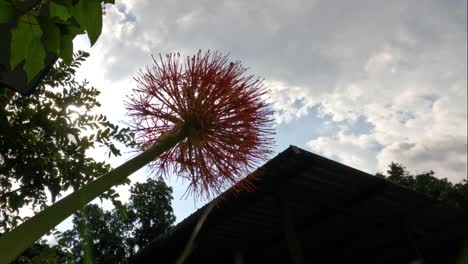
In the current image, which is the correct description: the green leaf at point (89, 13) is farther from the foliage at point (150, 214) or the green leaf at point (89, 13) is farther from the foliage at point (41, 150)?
the foliage at point (150, 214)

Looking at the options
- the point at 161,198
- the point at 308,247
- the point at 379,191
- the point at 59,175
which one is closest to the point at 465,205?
the point at 161,198

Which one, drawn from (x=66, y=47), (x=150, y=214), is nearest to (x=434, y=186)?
(x=150, y=214)

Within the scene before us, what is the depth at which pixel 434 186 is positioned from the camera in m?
28.5

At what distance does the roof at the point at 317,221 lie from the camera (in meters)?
4.68

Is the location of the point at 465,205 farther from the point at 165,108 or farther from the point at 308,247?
the point at 165,108

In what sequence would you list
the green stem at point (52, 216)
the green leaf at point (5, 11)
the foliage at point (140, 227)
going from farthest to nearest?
the foliage at point (140, 227) < the green leaf at point (5, 11) < the green stem at point (52, 216)

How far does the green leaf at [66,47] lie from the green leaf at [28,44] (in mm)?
103

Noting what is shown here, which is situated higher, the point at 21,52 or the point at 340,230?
the point at 340,230

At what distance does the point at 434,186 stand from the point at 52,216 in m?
31.5

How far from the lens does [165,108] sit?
4.50 feet

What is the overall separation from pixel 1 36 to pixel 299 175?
344 centimetres

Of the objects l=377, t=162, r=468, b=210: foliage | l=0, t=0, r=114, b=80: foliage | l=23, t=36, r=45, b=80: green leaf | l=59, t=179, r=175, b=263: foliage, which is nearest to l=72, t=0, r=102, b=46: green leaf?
l=0, t=0, r=114, b=80: foliage

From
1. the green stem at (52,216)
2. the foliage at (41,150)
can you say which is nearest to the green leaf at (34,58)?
the green stem at (52,216)

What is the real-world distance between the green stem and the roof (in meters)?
3.30
